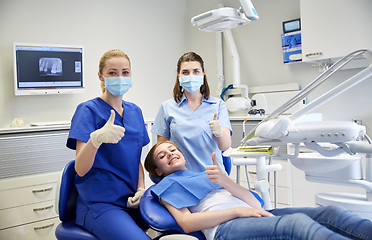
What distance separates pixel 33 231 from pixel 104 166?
139 centimetres

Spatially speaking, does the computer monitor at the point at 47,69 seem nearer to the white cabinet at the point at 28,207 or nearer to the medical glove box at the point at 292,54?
the white cabinet at the point at 28,207

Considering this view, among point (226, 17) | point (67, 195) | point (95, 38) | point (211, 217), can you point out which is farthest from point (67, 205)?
point (95, 38)

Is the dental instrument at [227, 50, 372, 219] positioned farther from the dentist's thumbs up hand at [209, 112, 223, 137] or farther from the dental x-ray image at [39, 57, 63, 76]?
the dental x-ray image at [39, 57, 63, 76]

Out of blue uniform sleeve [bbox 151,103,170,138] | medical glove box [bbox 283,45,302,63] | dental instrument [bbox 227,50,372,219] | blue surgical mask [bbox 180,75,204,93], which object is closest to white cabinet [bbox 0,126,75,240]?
blue uniform sleeve [bbox 151,103,170,138]

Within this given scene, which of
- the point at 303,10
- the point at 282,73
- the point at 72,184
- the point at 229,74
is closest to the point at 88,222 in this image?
the point at 72,184

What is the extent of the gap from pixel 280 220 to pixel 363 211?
57 centimetres

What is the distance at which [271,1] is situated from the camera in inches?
134

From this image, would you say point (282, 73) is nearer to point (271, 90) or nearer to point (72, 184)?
point (271, 90)

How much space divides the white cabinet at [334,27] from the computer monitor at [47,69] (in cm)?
187

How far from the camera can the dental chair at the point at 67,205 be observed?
150 centimetres

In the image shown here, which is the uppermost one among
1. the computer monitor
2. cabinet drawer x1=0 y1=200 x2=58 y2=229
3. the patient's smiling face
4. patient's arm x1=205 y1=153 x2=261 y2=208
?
the computer monitor

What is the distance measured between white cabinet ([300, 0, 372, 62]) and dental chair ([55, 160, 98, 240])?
195 centimetres

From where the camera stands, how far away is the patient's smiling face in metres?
1.59

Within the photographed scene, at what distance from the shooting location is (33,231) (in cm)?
261
